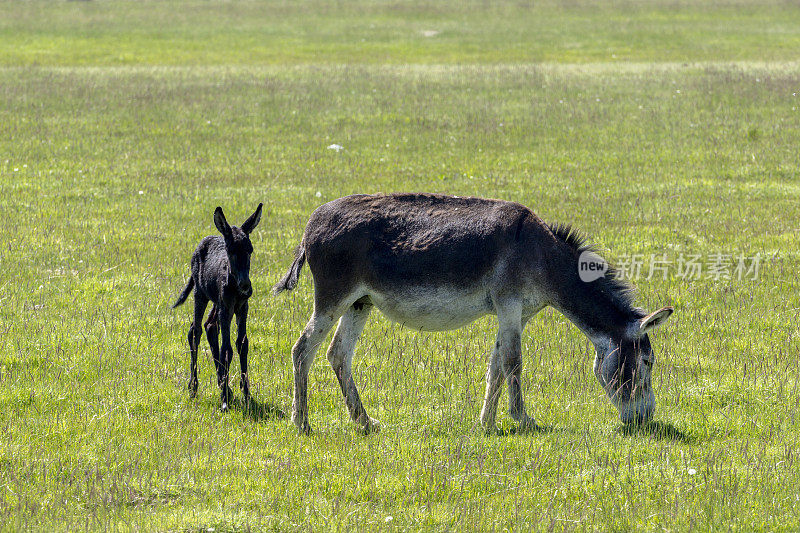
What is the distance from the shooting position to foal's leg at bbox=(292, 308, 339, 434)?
26.4 ft

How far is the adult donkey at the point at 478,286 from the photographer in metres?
7.91

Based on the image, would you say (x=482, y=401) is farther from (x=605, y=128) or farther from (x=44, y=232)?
(x=605, y=128)

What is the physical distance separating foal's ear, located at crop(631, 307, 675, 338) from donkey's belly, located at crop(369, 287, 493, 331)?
1.35m

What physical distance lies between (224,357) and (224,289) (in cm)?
75

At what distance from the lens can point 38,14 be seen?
59.4 meters

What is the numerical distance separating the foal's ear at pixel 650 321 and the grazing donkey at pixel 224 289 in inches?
143

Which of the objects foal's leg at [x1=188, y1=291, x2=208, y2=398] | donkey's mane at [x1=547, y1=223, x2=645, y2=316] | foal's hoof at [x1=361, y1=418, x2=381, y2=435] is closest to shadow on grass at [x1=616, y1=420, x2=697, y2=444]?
donkey's mane at [x1=547, y1=223, x2=645, y2=316]

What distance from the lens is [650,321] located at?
7594 mm

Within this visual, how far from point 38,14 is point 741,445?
6213cm

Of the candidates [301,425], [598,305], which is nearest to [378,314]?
[301,425]

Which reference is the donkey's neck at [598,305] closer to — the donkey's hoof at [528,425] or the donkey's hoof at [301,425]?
the donkey's hoof at [528,425]

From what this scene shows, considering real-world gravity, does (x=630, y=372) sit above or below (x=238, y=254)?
below

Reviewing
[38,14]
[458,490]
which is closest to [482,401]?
[458,490]

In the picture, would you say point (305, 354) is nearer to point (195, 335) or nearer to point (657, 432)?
point (195, 335)
